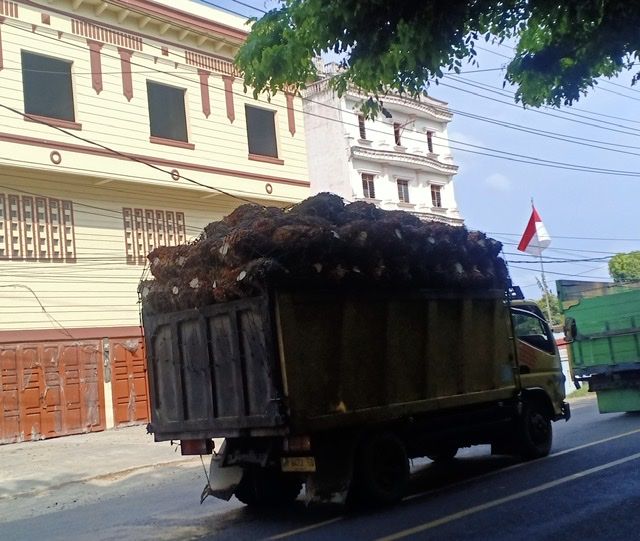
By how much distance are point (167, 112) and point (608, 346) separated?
1272cm

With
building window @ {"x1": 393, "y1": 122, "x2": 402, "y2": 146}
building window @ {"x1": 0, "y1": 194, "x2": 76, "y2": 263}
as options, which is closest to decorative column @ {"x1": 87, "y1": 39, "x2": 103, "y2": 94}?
building window @ {"x1": 0, "y1": 194, "x2": 76, "y2": 263}

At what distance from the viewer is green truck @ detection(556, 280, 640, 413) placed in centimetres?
1480

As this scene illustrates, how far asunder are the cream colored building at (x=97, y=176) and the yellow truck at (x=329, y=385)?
34.4 feet

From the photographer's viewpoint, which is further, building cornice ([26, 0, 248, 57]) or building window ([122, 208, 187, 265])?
building window ([122, 208, 187, 265])

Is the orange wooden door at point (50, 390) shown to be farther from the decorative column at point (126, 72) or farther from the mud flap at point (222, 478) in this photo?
the mud flap at point (222, 478)

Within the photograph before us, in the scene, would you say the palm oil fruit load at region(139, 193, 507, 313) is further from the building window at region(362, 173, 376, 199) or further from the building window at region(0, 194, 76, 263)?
the building window at region(362, 173, 376, 199)

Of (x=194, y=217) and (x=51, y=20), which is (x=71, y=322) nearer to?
(x=194, y=217)

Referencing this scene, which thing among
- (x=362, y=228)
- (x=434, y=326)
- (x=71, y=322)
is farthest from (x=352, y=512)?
(x=71, y=322)

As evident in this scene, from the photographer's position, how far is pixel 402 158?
33.1 m

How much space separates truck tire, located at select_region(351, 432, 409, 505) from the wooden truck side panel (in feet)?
0.95

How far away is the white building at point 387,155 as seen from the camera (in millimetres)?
32312

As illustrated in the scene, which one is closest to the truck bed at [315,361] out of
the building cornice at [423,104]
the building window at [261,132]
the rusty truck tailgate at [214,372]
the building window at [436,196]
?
the rusty truck tailgate at [214,372]

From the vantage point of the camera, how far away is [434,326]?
9328 mm

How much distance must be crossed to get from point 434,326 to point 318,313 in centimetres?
181
